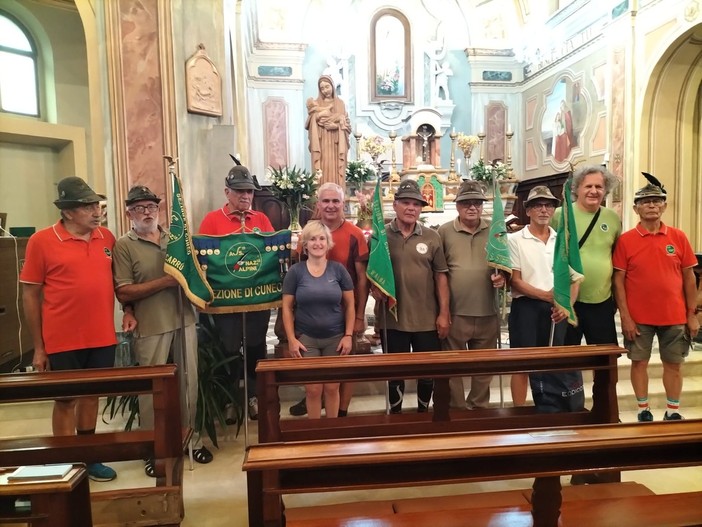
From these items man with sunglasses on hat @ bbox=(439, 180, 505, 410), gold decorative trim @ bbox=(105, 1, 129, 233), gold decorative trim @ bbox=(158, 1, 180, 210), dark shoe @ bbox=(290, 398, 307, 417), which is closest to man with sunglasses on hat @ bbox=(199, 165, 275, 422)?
dark shoe @ bbox=(290, 398, 307, 417)

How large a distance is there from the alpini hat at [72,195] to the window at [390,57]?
1013 cm

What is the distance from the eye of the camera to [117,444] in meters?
2.52

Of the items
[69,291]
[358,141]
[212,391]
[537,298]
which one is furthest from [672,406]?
[358,141]

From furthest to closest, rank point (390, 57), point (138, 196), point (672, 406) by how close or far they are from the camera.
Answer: point (390, 57) → point (672, 406) → point (138, 196)

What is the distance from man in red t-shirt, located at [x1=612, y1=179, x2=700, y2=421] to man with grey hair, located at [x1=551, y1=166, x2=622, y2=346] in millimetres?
108

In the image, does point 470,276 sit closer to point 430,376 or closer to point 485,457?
point 430,376

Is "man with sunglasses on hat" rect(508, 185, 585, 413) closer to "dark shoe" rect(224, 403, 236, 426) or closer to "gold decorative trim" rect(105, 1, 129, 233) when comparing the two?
"dark shoe" rect(224, 403, 236, 426)

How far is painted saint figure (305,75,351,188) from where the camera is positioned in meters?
6.52

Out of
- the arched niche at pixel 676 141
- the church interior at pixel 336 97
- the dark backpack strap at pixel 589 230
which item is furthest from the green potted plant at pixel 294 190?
the arched niche at pixel 676 141

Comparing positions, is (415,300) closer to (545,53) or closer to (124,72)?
(124,72)

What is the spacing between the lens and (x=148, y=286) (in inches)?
116

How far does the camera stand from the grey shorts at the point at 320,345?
3.01 m

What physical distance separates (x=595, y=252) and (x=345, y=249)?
63.9 inches

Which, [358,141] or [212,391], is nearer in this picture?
[212,391]
